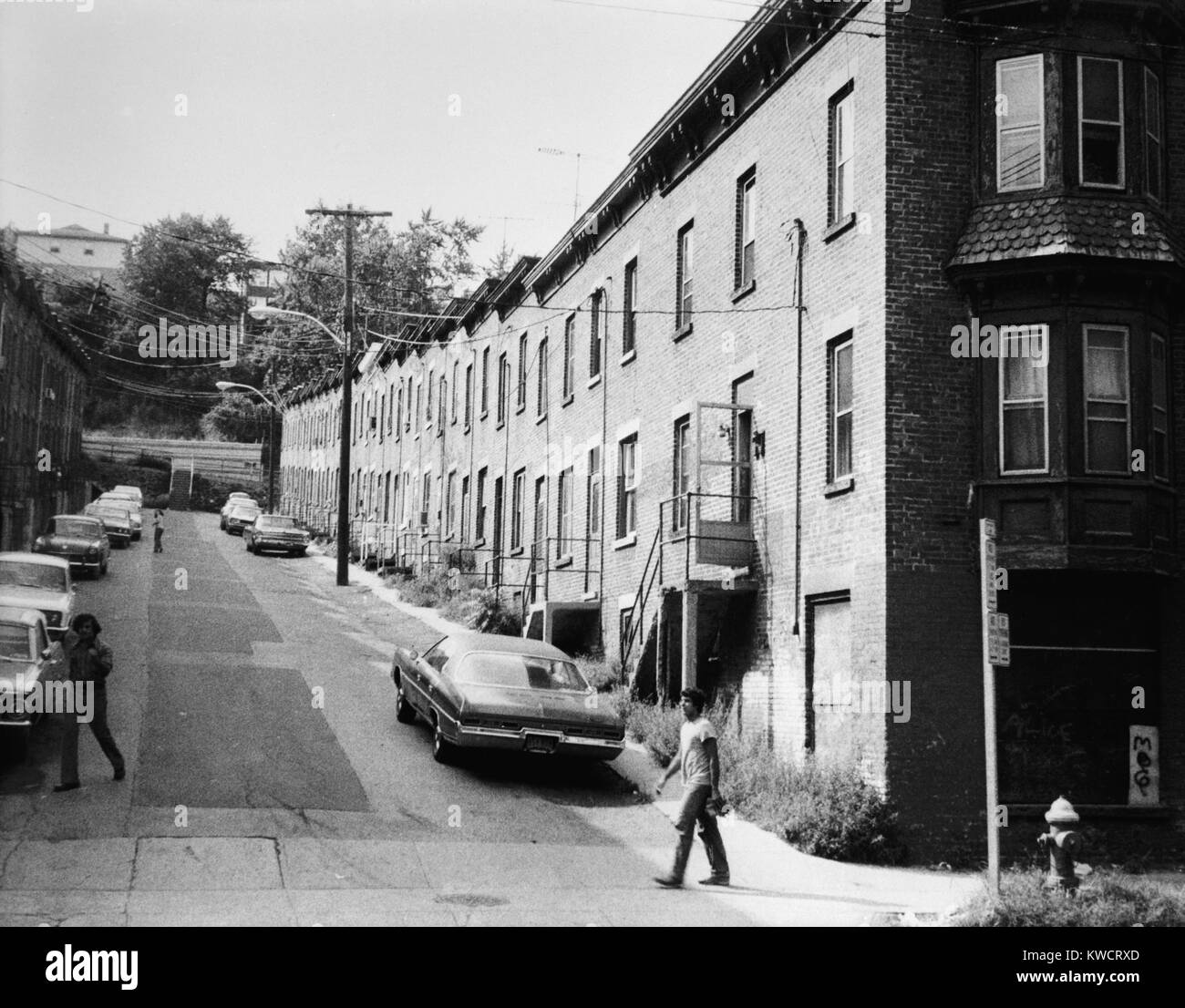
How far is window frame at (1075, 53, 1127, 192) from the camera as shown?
15508mm

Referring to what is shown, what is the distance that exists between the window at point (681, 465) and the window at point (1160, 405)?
770 cm


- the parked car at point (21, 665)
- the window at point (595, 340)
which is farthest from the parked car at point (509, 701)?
the window at point (595, 340)

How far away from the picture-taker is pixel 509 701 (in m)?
16.0

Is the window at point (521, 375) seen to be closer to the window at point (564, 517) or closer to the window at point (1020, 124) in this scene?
the window at point (564, 517)

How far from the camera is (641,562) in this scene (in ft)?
77.0

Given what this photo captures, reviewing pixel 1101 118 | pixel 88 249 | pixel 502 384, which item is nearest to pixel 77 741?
pixel 1101 118

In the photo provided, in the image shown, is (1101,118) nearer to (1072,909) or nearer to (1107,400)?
(1107,400)

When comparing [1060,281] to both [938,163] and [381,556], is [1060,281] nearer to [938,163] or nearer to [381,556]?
[938,163]

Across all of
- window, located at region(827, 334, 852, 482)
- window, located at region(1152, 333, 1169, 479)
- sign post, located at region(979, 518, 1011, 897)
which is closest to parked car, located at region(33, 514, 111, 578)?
window, located at region(827, 334, 852, 482)

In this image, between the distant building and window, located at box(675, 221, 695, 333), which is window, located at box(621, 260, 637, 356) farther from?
the distant building

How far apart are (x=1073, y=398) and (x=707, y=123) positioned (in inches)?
357

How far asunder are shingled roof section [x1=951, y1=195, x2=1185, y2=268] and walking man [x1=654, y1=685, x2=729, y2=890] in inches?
252

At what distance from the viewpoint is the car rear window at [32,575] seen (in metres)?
22.7

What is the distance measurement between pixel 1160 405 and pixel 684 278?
9170mm
